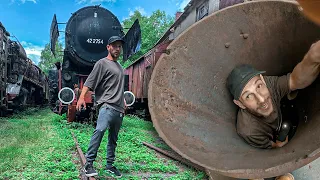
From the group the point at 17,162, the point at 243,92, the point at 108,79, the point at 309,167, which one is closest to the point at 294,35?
the point at 243,92

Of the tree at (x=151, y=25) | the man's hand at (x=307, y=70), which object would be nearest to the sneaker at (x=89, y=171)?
the man's hand at (x=307, y=70)

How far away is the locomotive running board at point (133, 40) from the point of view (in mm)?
8523

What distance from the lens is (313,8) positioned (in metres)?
1.10

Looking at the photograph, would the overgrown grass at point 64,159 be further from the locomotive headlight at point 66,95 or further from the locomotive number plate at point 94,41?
the locomotive number plate at point 94,41

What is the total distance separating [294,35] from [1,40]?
33.8 ft

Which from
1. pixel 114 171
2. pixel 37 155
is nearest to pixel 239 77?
pixel 114 171

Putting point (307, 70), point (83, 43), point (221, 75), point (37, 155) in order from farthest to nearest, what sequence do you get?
point (83, 43)
point (37, 155)
point (221, 75)
point (307, 70)

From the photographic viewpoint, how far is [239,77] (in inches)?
72.9

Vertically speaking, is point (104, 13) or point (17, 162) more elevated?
point (104, 13)

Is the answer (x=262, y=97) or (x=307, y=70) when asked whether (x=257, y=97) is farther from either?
(x=307, y=70)

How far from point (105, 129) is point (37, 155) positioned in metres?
1.80

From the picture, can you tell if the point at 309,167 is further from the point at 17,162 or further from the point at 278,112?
the point at 17,162

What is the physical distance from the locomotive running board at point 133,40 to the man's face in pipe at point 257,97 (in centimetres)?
684

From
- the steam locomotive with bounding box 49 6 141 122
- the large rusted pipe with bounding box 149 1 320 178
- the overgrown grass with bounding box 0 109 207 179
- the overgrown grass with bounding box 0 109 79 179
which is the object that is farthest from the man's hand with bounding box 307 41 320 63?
the steam locomotive with bounding box 49 6 141 122
